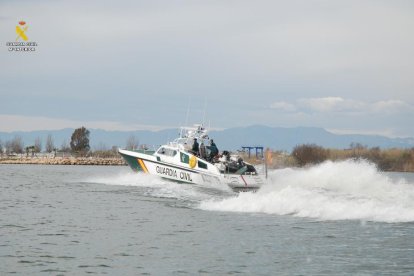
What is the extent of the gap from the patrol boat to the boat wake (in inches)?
62.2

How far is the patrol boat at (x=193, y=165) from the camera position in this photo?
34903 millimetres

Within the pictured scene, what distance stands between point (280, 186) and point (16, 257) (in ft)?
68.9

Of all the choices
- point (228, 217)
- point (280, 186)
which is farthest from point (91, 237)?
point (280, 186)

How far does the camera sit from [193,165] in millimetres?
36969

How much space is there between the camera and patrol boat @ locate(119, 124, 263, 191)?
34.9 metres

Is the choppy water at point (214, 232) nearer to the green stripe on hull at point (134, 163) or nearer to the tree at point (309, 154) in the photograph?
the green stripe on hull at point (134, 163)

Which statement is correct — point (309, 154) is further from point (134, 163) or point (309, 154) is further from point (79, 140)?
point (79, 140)

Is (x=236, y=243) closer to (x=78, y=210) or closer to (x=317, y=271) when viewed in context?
(x=317, y=271)

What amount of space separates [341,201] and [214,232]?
786cm

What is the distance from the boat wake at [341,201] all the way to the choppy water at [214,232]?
0.04 m

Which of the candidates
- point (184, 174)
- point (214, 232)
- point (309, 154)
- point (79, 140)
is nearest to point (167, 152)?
point (184, 174)

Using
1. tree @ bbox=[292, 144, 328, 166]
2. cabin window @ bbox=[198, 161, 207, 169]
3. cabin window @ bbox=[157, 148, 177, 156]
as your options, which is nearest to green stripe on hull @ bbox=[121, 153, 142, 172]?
cabin window @ bbox=[157, 148, 177, 156]

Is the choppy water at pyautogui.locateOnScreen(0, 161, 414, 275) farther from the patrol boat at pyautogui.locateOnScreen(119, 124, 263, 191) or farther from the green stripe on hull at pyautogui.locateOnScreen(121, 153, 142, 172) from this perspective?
the green stripe on hull at pyautogui.locateOnScreen(121, 153, 142, 172)

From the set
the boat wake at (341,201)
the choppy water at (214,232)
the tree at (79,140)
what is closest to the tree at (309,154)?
the boat wake at (341,201)
